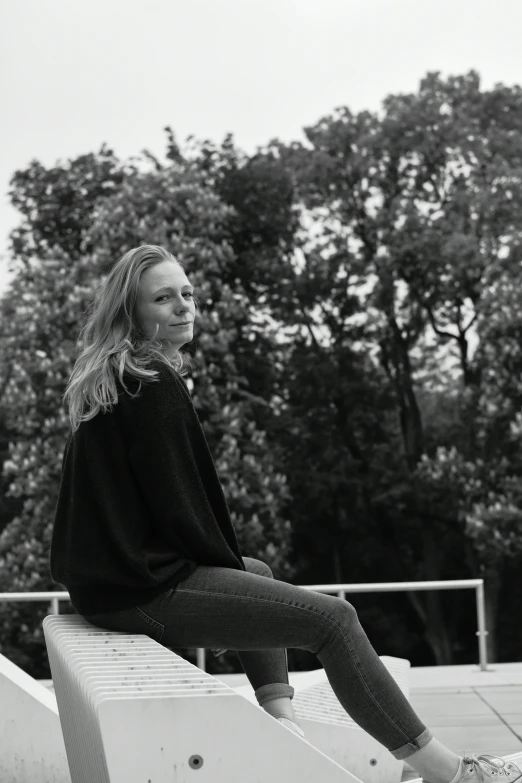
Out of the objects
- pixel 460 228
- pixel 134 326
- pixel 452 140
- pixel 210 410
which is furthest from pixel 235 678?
pixel 452 140

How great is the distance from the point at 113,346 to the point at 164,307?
0.19 metres

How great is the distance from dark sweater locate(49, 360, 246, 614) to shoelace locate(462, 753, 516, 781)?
2.44 ft

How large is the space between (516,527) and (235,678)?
12138 millimetres

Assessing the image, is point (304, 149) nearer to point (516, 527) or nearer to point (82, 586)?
point (516, 527)

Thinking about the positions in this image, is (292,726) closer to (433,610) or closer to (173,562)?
(173,562)

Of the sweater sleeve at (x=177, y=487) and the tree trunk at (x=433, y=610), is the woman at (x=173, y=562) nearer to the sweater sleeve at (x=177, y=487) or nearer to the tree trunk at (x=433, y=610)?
the sweater sleeve at (x=177, y=487)

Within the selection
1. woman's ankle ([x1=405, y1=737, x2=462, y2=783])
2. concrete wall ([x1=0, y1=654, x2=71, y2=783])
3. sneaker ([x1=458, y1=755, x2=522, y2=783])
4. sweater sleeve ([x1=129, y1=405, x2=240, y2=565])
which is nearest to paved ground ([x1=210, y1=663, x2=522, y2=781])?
concrete wall ([x1=0, y1=654, x2=71, y2=783])

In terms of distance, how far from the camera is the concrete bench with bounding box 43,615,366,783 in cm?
247

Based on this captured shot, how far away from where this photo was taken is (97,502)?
2.99 meters

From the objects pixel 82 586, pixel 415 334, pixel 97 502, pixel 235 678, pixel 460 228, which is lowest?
pixel 235 678

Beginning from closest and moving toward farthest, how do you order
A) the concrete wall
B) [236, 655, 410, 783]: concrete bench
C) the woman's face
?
the woman's face, the concrete wall, [236, 655, 410, 783]: concrete bench

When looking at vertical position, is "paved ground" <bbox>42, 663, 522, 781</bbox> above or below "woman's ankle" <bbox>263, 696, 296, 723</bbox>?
below

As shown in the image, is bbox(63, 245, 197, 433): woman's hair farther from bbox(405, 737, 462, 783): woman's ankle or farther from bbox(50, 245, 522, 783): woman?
Result: bbox(405, 737, 462, 783): woman's ankle

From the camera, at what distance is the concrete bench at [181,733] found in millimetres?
2473
